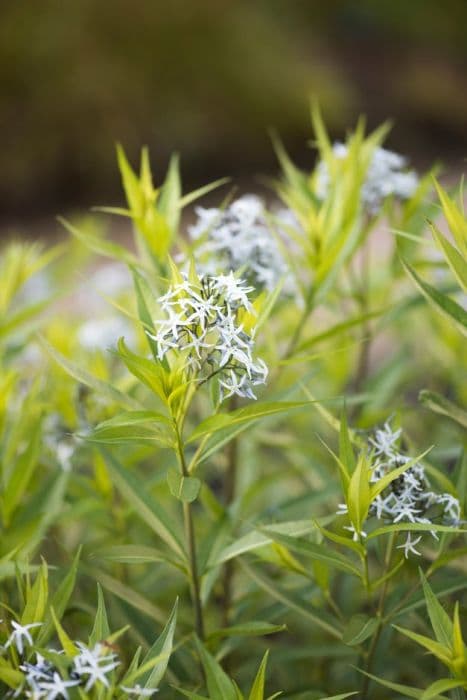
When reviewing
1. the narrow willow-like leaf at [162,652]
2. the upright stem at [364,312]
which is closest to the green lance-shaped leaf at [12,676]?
the narrow willow-like leaf at [162,652]

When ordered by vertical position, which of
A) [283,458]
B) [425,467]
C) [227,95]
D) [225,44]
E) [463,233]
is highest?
[225,44]

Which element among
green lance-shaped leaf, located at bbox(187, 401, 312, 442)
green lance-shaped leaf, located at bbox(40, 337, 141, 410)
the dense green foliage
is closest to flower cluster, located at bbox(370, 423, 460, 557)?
the dense green foliage

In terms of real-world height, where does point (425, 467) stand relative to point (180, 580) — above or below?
above

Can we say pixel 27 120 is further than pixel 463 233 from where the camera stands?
Yes

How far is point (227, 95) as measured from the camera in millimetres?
5590

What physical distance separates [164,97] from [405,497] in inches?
197

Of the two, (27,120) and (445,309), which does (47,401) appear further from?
(27,120)

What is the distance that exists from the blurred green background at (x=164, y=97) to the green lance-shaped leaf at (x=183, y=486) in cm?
443

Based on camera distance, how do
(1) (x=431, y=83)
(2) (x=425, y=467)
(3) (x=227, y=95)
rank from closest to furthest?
(2) (x=425, y=467)
(3) (x=227, y=95)
(1) (x=431, y=83)

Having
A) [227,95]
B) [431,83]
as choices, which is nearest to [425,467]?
[227,95]

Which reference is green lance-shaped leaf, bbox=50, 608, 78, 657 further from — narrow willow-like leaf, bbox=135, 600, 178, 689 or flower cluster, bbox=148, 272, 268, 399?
flower cluster, bbox=148, 272, 268, 399

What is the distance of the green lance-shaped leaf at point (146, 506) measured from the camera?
2.75 ft

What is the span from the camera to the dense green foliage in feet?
2.31

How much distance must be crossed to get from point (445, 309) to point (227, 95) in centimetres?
509
